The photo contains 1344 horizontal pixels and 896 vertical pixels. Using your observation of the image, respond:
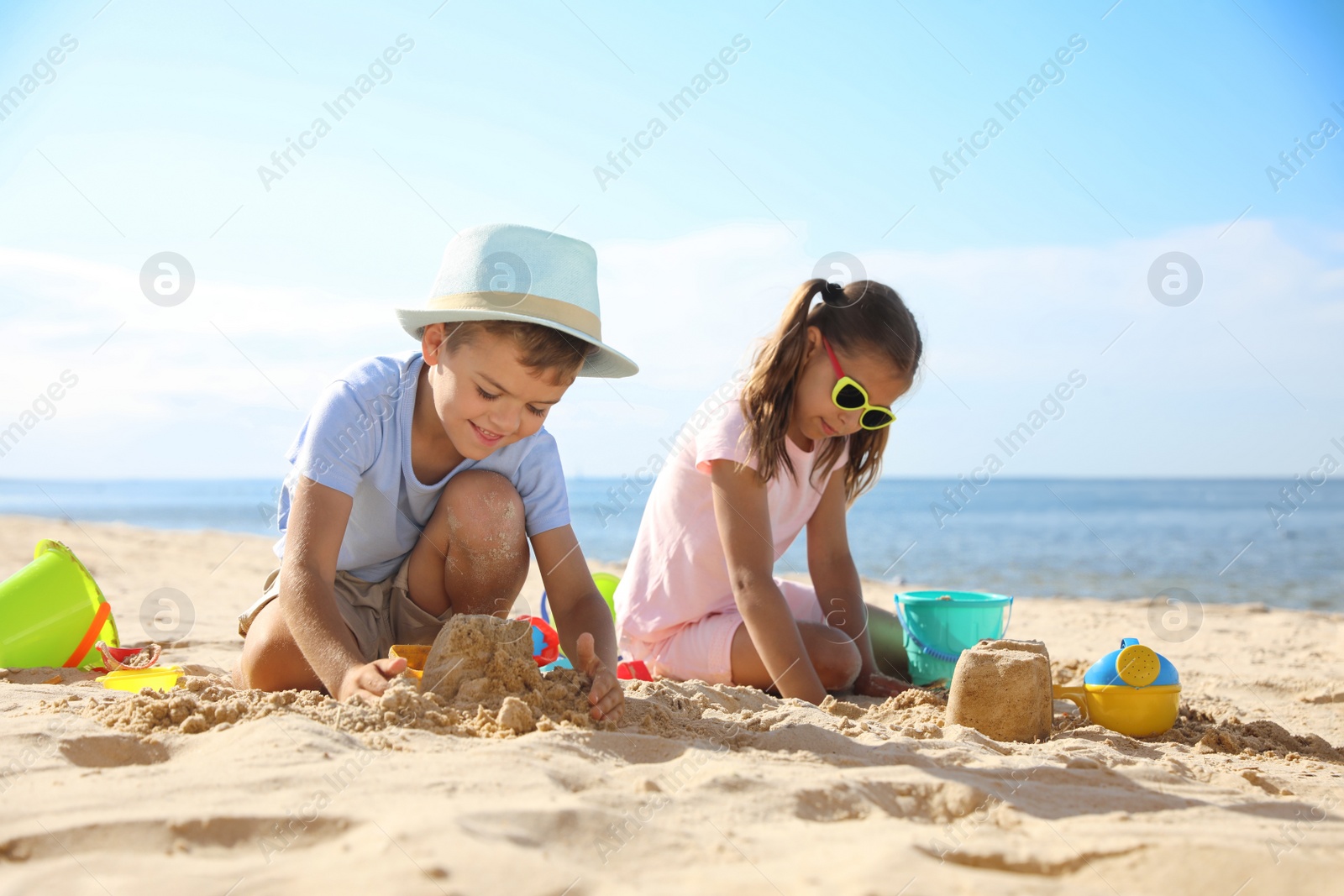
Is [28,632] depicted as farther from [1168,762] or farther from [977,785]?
[1168,762]

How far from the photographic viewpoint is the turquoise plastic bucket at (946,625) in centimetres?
341

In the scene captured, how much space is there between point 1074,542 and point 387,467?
18.1m

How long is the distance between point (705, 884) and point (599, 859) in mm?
169

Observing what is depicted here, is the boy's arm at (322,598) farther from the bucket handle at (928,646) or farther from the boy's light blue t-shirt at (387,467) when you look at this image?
the bucket handle at (928,646)

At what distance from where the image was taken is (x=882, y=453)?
3.51m

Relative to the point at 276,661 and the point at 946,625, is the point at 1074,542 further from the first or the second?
the point at 276,661

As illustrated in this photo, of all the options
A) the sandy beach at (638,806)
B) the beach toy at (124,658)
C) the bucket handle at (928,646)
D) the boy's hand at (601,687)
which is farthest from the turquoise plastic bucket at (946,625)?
the beach toy at (124,658)

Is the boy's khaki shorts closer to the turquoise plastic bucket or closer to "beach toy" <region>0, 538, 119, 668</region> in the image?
"beach toy" <region>0, 538, 119, 668</region>

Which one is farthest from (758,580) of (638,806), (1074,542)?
(1074,542)

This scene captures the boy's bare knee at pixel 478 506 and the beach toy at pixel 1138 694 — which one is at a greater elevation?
the boy's bare knee at pixel 478 506

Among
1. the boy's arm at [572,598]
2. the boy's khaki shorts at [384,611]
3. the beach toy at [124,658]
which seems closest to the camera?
the boy's arm at [572,598]

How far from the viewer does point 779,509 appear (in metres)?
3.37

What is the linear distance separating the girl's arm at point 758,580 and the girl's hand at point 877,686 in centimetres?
36

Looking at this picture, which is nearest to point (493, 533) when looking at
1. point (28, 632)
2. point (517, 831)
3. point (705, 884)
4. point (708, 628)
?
point (708, 628)
